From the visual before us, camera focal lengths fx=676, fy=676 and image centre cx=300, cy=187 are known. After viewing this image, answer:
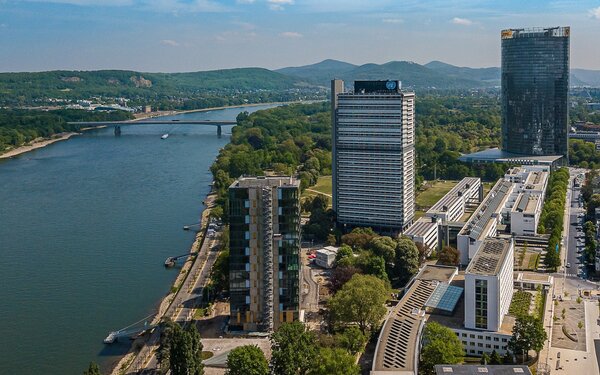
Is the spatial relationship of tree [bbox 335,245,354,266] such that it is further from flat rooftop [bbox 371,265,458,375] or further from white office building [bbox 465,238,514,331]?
white office building [bbox 465,238,514,331]

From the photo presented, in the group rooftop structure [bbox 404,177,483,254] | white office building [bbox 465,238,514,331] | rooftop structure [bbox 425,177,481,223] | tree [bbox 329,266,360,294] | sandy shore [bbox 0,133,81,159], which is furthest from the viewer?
sandy shore [bbox 0,133,81,159]

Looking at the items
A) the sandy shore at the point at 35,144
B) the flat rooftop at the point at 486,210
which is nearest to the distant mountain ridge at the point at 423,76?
the sandy shore at the point at 35,144

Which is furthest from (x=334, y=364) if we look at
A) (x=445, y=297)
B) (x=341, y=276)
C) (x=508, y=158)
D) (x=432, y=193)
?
(x=508, y=158)

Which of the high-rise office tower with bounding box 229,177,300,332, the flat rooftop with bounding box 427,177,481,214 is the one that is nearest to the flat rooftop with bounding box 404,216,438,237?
the flat rooftop with bounding box 427,177,481,214

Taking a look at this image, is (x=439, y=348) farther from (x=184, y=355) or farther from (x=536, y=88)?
(x=536, y=88)

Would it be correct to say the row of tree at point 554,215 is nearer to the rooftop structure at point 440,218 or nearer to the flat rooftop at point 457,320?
the rooftop structure at point 440,218

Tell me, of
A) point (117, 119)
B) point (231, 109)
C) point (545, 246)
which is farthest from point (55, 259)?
point (231, 109)
